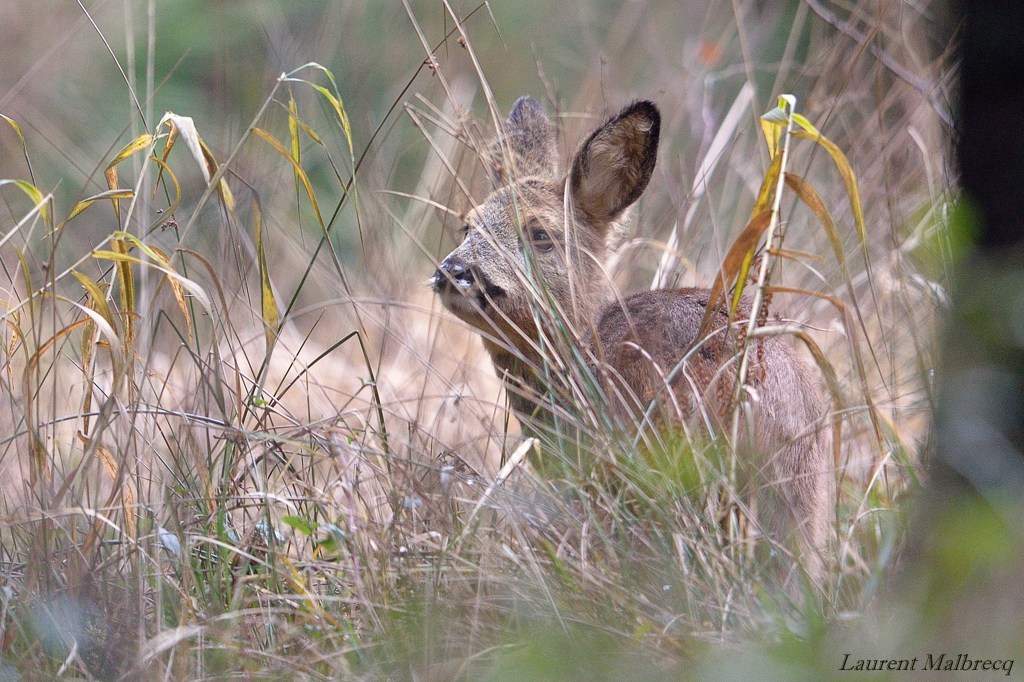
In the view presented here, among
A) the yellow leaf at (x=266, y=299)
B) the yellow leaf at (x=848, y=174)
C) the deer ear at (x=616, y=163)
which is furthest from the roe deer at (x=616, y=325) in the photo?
the yellow leaf at (x=266, y=299)

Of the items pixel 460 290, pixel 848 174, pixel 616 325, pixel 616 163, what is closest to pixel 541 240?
pixel 616 163

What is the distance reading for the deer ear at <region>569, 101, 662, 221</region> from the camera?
3639mm

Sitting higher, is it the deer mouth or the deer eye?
the deer eye

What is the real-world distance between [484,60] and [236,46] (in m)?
2.57

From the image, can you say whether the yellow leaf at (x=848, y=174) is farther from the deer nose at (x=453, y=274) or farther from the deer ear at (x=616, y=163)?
the deer nose at (x=453, y=274)

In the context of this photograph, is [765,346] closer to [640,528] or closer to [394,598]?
[640,528]

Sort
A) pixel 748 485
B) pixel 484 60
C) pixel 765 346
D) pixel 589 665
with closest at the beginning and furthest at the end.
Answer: pixel 589 665 < pixel 748 485 < pixel 765 346 < pixel 484 60

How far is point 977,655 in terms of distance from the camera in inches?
46.0

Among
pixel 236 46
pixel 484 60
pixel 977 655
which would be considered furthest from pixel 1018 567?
pixel 484 60

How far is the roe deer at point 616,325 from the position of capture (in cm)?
290

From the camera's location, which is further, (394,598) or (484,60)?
(484,60)

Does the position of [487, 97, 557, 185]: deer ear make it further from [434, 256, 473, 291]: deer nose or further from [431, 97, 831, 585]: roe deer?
[434, 256, 473, 291]: deer nose

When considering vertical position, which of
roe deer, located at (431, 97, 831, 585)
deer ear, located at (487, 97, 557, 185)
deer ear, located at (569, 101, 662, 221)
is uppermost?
deer ear, located at (487, 97, 557, 185)

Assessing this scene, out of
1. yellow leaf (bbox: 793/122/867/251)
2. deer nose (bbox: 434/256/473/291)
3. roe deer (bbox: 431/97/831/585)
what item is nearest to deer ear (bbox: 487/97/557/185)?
roe deer (bbox: 431/97/831/585)
